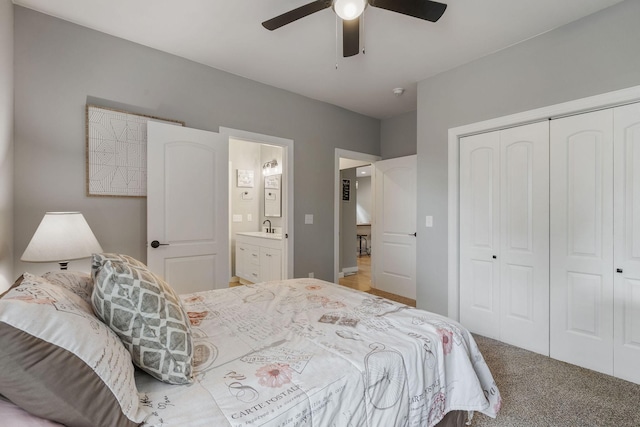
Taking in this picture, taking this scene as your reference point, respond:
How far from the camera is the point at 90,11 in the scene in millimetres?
2225

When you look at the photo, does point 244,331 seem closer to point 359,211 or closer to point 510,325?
point 510,325

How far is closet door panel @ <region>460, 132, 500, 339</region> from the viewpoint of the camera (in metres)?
2.85

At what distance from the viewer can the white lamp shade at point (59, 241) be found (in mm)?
1790

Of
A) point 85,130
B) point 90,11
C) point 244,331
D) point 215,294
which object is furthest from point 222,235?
point 90,11

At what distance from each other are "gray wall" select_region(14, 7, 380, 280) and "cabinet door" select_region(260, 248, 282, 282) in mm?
1534

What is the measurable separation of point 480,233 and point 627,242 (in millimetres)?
1025

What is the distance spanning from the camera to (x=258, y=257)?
4316mm

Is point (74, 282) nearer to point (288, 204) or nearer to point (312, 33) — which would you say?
point (312, 33)

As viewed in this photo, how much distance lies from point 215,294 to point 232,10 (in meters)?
2.09

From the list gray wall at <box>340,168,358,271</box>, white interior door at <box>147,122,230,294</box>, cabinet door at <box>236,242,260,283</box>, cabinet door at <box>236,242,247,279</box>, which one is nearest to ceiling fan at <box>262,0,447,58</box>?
white interior door at <box>147,122,230,294</box>

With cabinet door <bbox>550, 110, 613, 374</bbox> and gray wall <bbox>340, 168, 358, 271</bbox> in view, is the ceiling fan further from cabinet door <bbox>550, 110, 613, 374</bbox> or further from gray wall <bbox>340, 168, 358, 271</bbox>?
gray wall <bbox>340, 168, 358, 271</bbox>

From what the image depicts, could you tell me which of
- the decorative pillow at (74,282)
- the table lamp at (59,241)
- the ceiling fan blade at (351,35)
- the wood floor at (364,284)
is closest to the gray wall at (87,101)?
the table lamp at (59,241)

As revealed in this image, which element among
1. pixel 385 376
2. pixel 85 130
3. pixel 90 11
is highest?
pixel 90 11

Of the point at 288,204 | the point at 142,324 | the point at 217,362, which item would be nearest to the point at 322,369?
the point at 217,362
